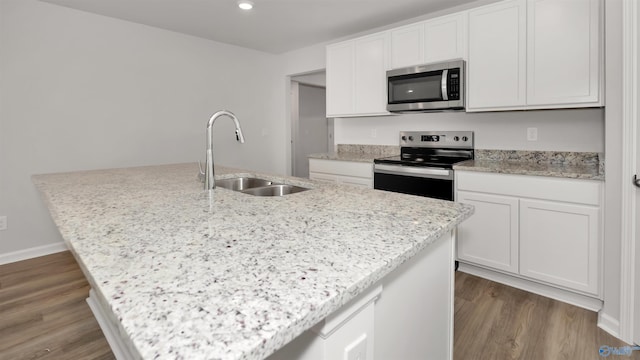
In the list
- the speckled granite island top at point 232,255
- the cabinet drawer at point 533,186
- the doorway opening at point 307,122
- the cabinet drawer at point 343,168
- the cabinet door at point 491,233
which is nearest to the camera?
the speckled granite island top at point 232,255

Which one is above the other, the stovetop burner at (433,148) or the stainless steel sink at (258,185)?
the stovetop burner at (433,148)

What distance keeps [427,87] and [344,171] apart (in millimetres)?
1138

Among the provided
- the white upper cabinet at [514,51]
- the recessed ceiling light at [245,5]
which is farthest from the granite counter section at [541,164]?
the recessed ceiling light at [245,5]

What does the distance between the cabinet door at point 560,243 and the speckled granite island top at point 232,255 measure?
1351 millimetres

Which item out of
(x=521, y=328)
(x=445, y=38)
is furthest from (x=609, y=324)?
(x=445, y=38)

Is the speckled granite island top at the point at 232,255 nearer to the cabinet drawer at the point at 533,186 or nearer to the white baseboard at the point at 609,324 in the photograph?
the cabinet drawer at the point at 533,186

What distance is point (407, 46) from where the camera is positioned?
10.4 ft

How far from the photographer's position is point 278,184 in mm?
2080

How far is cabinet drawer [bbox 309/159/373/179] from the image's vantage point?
3.36 metres

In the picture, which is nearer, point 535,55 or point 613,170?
point 613,170

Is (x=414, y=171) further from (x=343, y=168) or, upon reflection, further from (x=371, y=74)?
(x=371, y=74)

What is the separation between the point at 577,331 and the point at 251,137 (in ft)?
13.4

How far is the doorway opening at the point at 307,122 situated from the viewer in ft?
18.2

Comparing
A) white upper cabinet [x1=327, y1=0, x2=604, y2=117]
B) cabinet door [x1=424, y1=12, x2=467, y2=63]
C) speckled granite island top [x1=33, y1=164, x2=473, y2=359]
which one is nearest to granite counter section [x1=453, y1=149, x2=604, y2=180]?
white upper cabinet [x1=327, y1=0, x2=604, y2=117]
